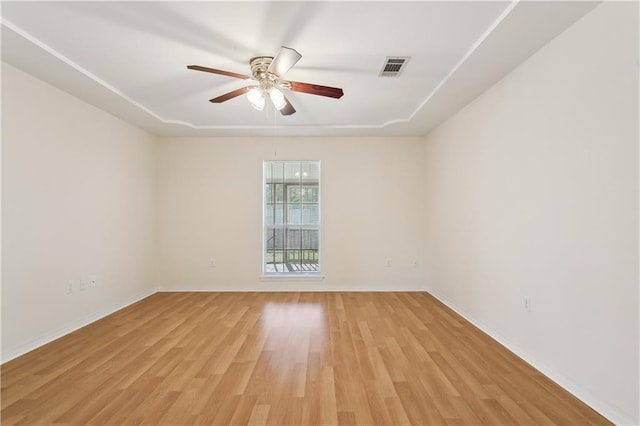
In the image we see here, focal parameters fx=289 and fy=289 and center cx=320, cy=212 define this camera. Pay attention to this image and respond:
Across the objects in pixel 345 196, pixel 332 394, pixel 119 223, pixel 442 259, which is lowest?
pixel 332 394

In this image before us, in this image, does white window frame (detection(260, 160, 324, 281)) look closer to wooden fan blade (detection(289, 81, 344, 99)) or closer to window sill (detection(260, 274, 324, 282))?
window sill (detection(260, 274, 324, 282))

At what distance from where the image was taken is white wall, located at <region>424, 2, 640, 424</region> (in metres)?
1.69

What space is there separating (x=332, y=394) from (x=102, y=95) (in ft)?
12.1

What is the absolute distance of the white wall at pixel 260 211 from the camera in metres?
4.80

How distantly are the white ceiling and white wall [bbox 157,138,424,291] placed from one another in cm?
138

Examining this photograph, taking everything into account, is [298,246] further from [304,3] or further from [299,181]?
[304,3]

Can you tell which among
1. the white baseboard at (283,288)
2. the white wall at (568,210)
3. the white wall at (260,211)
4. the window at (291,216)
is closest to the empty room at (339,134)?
the white wall at (568,210)

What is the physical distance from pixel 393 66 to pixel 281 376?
2810 millimetres

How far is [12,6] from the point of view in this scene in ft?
6.10

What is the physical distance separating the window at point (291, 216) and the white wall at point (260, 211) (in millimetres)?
205

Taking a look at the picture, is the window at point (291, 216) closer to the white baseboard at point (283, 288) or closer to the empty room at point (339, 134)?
the white baseboard at point (283, 288)

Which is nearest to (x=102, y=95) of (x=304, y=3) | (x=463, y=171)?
(x=304, y=3)

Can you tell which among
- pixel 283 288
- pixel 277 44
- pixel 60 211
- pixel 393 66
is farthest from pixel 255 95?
pixel 283 288

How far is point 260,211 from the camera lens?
15.8 feet
